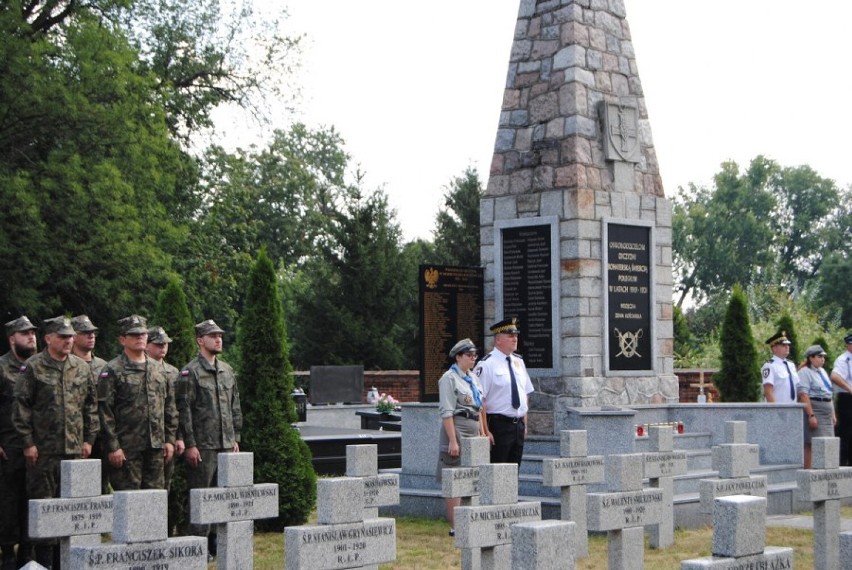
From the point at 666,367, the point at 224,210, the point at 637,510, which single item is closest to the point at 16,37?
the point at 224,210

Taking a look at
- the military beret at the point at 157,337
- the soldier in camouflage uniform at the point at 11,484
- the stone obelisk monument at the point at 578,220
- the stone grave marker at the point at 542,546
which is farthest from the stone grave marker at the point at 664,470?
the stone grave marker at the point at 542,546

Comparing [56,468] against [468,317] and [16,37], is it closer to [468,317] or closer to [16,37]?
[468,317]

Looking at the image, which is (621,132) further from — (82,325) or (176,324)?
(82,325)

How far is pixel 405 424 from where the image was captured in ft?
44.8

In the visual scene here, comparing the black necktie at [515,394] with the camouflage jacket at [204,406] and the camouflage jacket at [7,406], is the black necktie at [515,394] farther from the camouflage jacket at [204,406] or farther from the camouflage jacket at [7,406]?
the camouflage jacket at [7,406]

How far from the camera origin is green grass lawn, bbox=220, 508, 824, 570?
10.1 meters

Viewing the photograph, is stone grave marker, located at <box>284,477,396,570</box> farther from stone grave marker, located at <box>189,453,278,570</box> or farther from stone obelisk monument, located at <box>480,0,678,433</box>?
stone obelisk monument, located at <box>480,0,678,433</box>

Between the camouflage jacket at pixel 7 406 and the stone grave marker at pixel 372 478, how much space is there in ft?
8.14

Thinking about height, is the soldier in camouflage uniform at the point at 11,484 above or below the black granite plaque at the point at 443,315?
below

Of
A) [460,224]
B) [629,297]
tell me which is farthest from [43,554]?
[460,224]

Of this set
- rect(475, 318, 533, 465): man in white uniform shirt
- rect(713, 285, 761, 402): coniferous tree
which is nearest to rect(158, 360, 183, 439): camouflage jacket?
rect(475, 318, 533, 465): man in white uniform shirt

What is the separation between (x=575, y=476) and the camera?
10.1 metres

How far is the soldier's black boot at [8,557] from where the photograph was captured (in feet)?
31.4

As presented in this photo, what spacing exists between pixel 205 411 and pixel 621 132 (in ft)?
18.6
